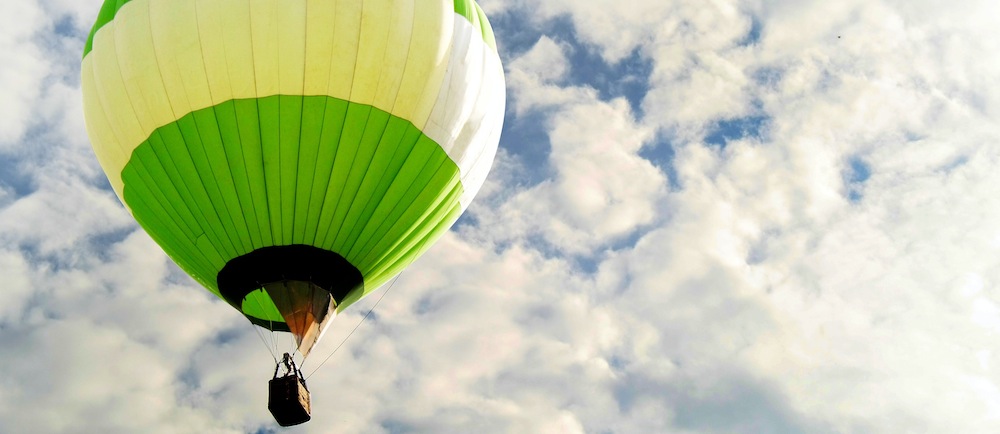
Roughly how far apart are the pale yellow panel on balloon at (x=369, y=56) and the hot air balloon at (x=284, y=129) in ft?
0.06

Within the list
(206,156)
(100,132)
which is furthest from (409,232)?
(100,132)

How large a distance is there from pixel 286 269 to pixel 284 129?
64.7 inches

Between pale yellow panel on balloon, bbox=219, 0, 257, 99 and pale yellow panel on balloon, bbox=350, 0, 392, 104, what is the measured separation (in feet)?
3.90

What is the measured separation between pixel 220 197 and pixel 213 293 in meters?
1.81

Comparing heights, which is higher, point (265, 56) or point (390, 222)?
point (265, 56)

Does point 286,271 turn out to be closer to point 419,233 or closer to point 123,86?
point 419,233

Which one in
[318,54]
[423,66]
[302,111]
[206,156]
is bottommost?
[206,156]

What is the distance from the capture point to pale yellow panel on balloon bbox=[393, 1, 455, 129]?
1080 centimetres

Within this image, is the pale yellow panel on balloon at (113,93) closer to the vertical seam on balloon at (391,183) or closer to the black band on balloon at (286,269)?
the black band on balloon at (286,269)

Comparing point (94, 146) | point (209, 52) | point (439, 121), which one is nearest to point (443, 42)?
point (439, 121)

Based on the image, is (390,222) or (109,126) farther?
(109,126)

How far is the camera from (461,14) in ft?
38.5

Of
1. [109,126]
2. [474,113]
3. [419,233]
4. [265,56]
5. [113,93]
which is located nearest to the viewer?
[265,56]

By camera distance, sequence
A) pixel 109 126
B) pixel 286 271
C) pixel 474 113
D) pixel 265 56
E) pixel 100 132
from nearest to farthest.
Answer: pixel 265 56
pixel 286 271
pixel 109 126
pixel 100 132
pixel 474 113
